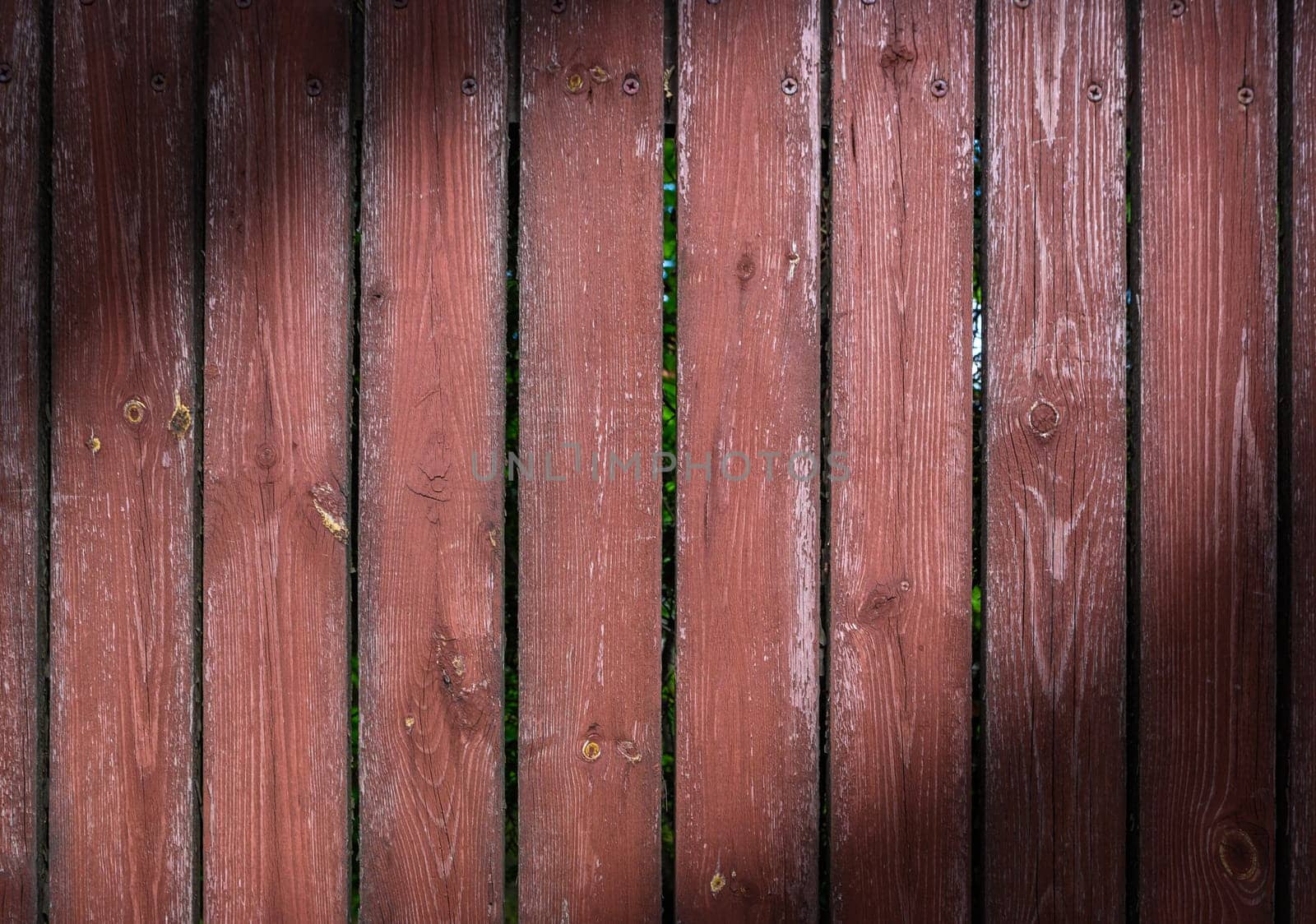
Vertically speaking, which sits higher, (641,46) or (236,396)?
(641,46)

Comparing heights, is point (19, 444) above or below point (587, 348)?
below

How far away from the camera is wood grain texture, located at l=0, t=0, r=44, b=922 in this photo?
113cm

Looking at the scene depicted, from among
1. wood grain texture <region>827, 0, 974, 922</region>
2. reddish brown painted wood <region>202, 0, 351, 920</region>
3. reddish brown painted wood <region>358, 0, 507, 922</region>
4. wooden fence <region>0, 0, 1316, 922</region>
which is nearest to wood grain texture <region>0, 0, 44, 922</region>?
wooden fence <region>0, 0, 1316, 922</region>

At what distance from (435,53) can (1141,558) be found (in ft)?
4.34

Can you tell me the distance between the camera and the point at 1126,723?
1.14 metres

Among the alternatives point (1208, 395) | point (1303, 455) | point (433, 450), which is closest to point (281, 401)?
point (433, 450)

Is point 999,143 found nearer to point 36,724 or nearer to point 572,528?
point 572,528

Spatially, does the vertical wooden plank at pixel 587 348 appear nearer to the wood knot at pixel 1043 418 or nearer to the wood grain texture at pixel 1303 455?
the wood knot at pixel 1043 418

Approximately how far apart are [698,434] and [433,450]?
0.40m

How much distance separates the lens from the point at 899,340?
1.11 metres

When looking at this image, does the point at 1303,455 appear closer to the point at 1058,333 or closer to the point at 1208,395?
the point at 1208,395

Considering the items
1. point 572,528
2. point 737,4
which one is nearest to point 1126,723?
point 572,528

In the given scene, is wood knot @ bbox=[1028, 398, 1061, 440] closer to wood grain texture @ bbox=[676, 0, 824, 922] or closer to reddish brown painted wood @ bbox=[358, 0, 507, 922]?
wood grain texture @ bbox=[676, 0, 824, 922]

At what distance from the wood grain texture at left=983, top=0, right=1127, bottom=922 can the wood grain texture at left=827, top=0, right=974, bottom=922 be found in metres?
0.05
